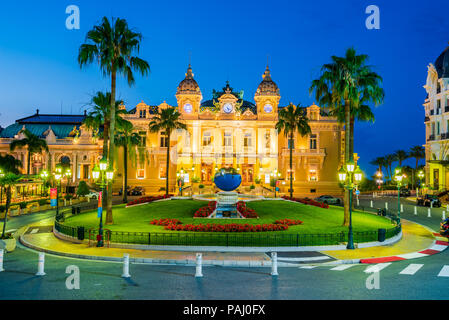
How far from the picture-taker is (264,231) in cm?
2325

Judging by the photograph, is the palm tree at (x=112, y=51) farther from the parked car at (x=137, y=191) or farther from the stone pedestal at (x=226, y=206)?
the parked car at (x=137, y=191)

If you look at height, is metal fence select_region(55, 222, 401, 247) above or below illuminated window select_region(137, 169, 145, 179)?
below

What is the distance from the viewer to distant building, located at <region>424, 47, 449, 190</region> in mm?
58750

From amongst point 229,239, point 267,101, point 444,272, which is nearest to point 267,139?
point 267,101

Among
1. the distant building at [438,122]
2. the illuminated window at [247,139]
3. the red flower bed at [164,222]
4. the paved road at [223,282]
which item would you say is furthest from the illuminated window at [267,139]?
the paved road at [223,282]

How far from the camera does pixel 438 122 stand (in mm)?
61375

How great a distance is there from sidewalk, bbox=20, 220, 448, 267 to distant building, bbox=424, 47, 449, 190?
137 ft

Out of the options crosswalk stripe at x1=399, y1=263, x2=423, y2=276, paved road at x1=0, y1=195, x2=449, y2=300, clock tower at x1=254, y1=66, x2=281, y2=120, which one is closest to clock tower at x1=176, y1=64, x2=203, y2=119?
clock tower at x1=254, y1=66, x2=281, y2=120

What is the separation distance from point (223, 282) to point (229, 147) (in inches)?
1993

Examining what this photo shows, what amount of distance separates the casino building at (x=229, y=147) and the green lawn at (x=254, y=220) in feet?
89.7

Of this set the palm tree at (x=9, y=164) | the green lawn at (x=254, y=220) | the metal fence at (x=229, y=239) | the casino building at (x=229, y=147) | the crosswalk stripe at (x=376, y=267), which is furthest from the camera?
the casino building at (x=229, y=147)

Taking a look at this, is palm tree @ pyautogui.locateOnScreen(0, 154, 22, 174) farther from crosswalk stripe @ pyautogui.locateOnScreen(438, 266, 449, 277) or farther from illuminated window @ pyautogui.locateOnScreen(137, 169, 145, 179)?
crosswalk stripe @ pyautogui.locateOnScreen(438, 266, 449, 277)

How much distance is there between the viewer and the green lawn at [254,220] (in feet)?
82.9
